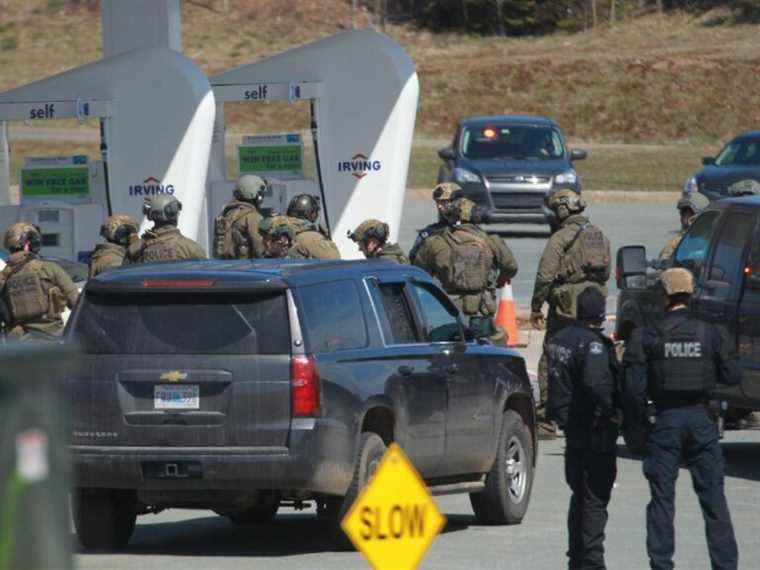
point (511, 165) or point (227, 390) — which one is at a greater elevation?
point (227, 390)

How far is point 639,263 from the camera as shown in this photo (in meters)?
14.7

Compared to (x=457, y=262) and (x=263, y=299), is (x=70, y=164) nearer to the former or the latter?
(x=457, y=262)

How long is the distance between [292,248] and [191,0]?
199ft

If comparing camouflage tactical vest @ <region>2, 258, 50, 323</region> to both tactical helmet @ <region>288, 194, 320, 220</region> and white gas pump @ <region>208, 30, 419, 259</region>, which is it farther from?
white gas pump @ <region>208, 30, 419, 259</region>

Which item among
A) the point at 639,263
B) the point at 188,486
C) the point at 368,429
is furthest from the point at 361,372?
the point at 639,263

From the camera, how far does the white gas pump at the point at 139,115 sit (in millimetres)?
20031

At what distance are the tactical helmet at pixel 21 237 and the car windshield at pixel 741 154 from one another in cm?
1949

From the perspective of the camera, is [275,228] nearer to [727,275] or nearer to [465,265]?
[465,265]

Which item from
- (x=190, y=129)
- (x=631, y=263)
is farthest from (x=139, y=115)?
(x=631, y=263)

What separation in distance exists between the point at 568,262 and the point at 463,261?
83 cm

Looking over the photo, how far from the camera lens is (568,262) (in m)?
15.5

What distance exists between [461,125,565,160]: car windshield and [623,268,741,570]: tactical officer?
25075mm

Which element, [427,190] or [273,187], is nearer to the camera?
[273,187]

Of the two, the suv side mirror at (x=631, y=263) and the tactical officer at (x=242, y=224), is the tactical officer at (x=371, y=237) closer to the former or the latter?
the suv side mirror at (x=631, y=263)
